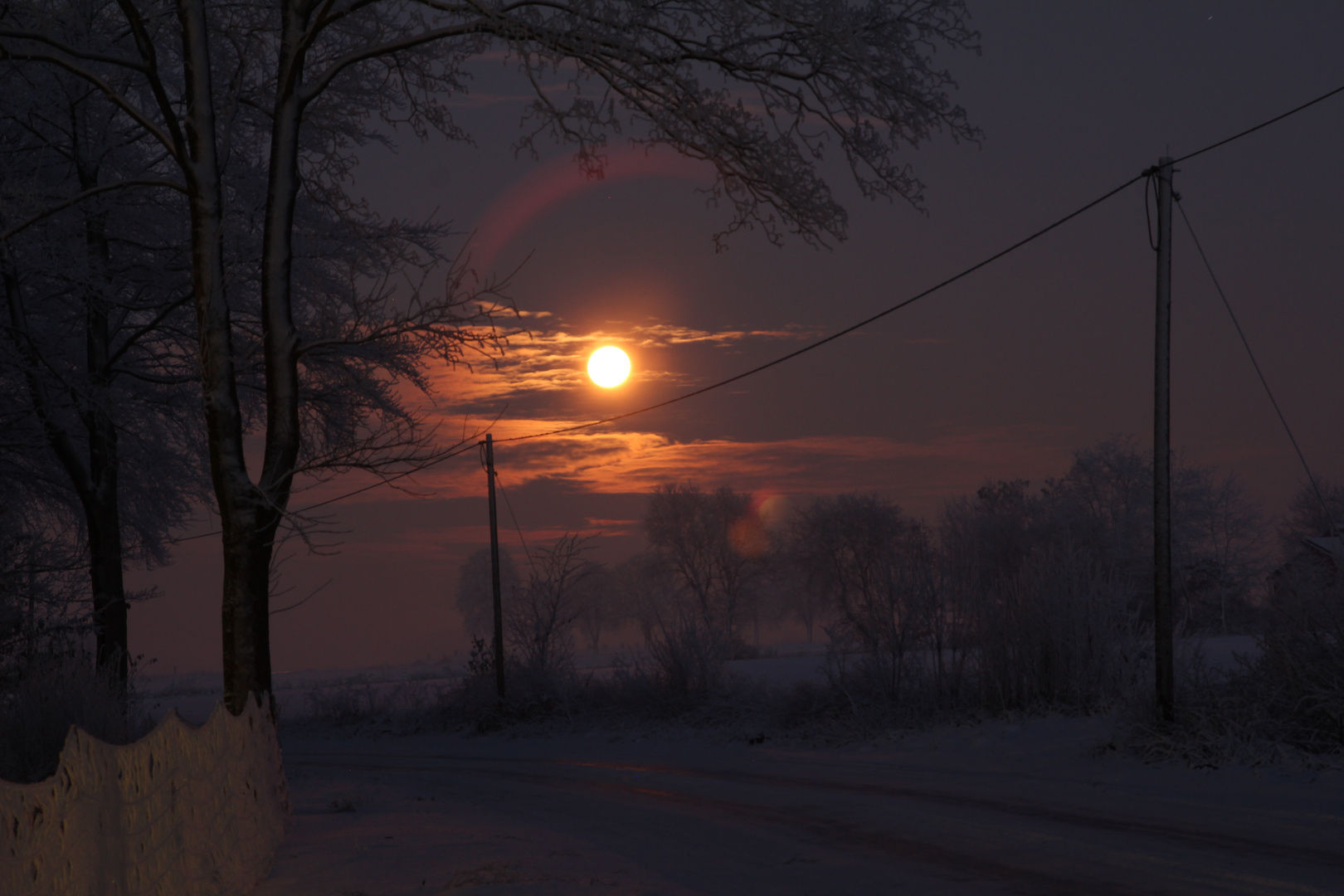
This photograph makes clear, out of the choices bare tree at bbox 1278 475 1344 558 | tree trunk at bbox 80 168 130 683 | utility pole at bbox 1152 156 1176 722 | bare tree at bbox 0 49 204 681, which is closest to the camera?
utility pole at bbox 1152 156 1176 722

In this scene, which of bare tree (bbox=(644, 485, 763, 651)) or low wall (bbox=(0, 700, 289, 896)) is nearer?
low wall (bbox=(0, 700, 289, 896))

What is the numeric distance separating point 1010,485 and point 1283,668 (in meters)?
52.3

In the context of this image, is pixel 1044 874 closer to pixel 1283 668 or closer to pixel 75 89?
pixel 1283 668

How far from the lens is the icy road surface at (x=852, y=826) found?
7453 mm

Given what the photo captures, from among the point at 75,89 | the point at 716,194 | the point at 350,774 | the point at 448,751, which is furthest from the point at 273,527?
the point at 448,751

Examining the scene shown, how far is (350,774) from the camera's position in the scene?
17.1m

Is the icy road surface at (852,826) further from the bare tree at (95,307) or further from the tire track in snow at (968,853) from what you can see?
the bare tree at (95,307)

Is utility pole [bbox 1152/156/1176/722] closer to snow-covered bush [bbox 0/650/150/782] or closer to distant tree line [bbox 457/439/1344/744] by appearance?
distant tree line [bbox 457/439/1344/744]

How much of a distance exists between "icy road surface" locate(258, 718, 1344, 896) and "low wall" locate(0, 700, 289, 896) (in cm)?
49

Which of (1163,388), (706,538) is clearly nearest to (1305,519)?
(706,538)

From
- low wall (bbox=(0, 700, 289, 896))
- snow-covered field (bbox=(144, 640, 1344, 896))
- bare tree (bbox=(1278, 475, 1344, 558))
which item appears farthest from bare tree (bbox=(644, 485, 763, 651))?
low wall (bbox=(0, 700, 289, 896))

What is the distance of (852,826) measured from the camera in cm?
1003

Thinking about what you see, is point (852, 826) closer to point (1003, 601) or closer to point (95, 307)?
point (1003, 601)

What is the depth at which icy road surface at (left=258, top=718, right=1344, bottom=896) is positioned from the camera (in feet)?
24.5
